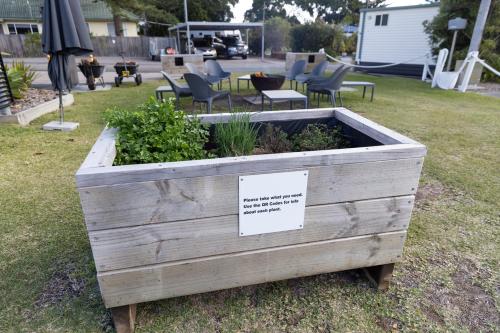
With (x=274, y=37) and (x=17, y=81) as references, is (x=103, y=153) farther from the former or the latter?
(x=274, y=37)

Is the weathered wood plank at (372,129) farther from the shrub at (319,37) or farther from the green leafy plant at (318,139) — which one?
the shrub at (319,37)

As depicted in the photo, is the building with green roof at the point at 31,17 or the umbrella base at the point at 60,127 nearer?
the umbrella base at the point at 60,127

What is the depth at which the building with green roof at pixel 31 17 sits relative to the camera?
2940cm

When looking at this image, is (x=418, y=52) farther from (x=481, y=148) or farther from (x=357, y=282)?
(x=357, y=282)

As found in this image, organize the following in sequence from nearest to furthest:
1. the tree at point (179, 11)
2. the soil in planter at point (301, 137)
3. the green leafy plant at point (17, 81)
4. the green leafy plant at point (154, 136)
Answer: the green leafy plant at point (154, 136) < the soil in planter at point (301, 137) < the green leafy plant at point (17, 81) < the tree at point (179, 11)

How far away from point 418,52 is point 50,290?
1612cm

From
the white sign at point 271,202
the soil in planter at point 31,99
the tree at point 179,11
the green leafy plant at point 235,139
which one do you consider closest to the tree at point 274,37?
the tree at point 179,11

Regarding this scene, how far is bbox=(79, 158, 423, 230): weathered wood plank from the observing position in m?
1.26

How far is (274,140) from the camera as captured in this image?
6.90 ft

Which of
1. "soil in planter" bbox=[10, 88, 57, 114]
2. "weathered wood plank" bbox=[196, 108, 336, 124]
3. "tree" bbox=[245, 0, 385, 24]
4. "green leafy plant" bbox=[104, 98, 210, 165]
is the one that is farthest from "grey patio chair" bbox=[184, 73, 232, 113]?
"tree" bbox=[245, 0, 385, 24]

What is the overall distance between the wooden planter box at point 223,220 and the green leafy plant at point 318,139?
37 cm

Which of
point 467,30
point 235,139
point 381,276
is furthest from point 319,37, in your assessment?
point 381,276

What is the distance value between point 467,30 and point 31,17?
34.3 metres

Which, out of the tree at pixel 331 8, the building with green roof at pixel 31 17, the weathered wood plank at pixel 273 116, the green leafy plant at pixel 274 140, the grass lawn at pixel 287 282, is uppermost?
the tree at pixel 331 8
